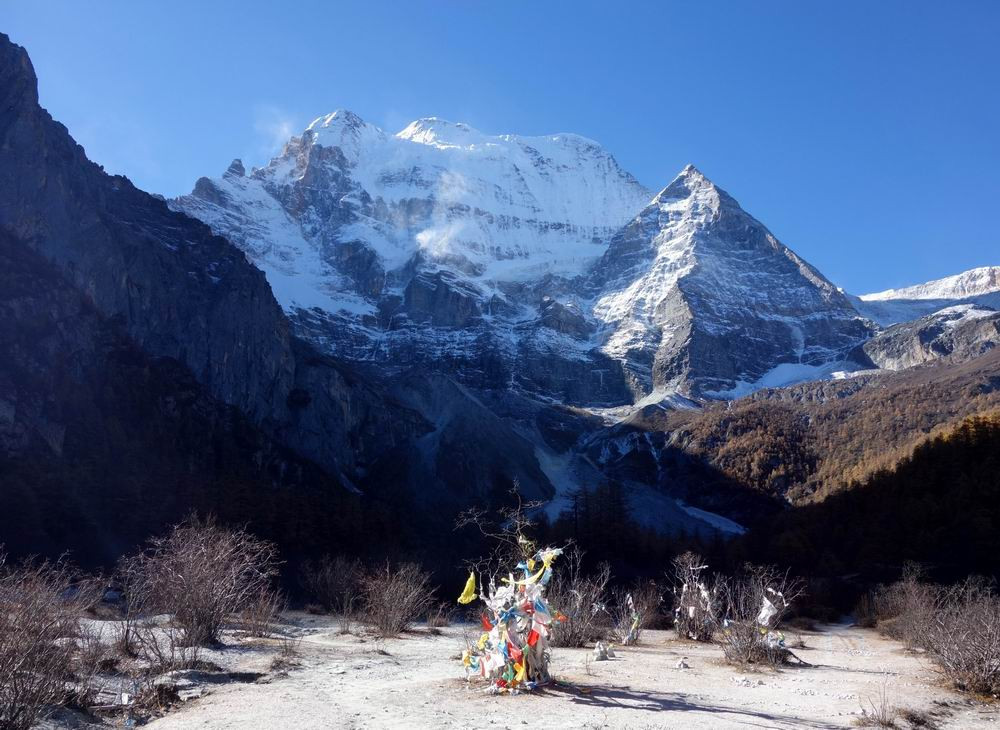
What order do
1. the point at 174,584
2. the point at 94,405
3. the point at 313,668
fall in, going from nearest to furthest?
1. the point at 313,668
2. the point at 174,584
3. the point at 94,405

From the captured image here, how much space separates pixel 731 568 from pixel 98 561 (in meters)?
42.6

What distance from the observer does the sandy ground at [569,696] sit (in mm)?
12133

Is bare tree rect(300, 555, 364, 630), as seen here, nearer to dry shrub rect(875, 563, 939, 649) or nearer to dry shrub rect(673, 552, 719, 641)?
dry shrub rect(673, 552, 719, 641)

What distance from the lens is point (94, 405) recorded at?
74.1 metres

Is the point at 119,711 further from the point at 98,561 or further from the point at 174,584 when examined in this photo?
the point at 98,561

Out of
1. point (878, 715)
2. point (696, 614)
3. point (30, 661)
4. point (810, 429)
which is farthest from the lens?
point (810, 429)

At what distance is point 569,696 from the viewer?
13562mm

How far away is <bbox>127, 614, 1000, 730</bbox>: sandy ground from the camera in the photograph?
39.8ft

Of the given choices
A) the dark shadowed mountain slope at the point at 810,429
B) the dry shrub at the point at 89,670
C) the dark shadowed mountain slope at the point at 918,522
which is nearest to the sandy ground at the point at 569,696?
the dry shrub at the point at 89,670

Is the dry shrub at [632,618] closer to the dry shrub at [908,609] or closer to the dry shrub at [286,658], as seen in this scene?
the dry shrub at [908,609]

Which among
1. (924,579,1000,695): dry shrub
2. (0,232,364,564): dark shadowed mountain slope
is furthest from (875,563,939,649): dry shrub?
(0,232,364,564): dark shadowed mountain slope

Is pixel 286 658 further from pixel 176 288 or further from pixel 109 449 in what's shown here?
pixel 176 288

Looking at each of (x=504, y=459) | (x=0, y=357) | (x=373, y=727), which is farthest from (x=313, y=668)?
(x=504, y=459)

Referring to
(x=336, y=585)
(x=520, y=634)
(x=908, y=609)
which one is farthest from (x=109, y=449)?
(x=520, y=634)
